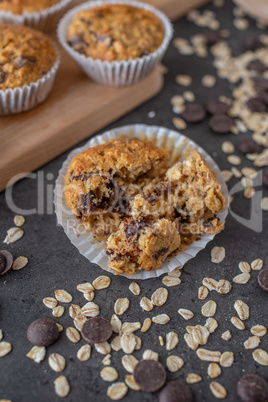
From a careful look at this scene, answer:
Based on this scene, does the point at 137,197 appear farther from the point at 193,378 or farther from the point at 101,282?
the point at 193,378

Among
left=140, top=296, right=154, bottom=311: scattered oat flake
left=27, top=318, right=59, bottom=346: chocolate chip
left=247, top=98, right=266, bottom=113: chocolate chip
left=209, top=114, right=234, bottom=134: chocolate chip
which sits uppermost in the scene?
left=247, top=98, right=266, bottom=113: chocolate chip

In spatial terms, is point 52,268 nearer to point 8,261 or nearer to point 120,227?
point 8,261

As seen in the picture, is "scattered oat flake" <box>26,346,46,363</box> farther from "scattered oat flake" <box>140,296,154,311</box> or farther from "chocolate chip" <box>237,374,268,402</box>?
"chocolate chip" <box>237,374,268,402</box>

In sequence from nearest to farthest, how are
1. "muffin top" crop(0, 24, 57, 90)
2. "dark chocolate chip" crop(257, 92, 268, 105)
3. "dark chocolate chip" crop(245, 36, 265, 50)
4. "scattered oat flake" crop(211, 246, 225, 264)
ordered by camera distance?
"scattered oat flake" crop(211, 246, 225, 264), "muffin top" crop(0, 24, 57, 90), "dark chocolate chip" crop(257, 92, 268, 105), "dark chocolate chip" crop(245, 36, 265, 50)

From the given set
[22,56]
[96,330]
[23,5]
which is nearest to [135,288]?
[96,330]

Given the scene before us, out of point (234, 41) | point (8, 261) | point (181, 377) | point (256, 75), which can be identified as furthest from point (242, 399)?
point (234, 41)

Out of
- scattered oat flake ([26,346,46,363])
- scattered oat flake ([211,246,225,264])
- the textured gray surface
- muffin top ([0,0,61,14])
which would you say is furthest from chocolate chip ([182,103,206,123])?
scattered oat flake ([26,346,46,363])
